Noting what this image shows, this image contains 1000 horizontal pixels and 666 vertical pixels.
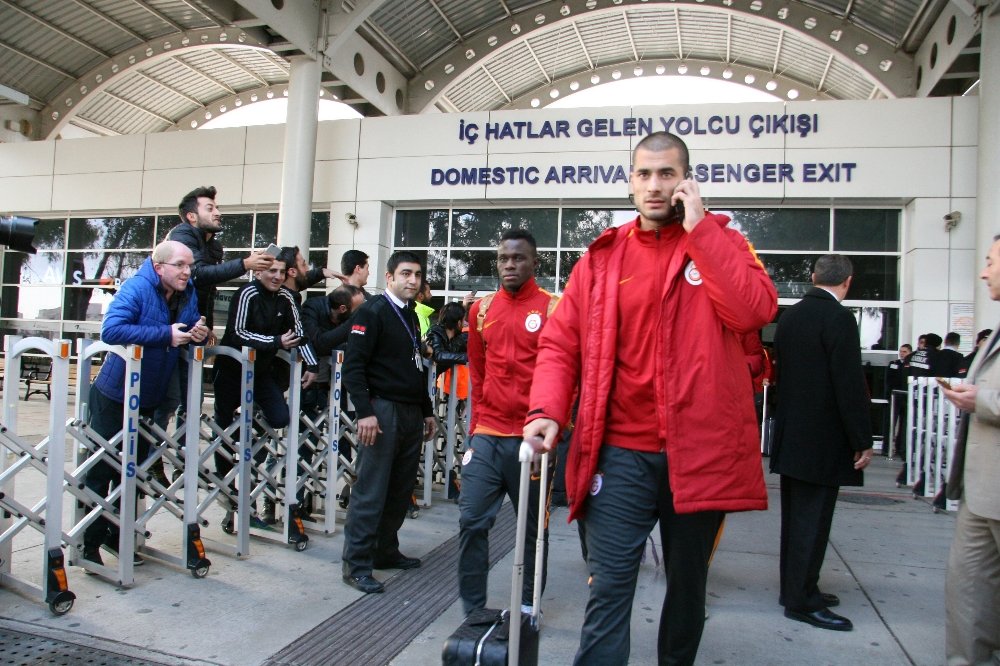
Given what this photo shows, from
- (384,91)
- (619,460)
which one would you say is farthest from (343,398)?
(384,91)

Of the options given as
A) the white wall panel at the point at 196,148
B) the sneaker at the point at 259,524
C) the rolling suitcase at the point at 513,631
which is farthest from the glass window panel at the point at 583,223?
the rolling suitcase at the point at 513,631

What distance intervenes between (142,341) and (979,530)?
14.2ft

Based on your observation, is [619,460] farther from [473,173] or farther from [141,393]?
[473,173]

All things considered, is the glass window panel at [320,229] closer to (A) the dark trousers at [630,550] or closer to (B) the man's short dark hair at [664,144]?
(B) the man's short dark hair at [664,144]

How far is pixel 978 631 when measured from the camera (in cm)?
321

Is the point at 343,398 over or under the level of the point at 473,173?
under

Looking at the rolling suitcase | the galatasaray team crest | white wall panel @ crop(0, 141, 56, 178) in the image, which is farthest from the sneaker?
white wall panel @ crop(0, 141, 56, 178)

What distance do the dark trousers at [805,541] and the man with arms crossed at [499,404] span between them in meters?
1.50

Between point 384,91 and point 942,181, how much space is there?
42.9 feet

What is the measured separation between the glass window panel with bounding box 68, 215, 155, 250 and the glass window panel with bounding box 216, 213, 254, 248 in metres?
2.20

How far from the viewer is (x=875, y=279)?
13.8 metres

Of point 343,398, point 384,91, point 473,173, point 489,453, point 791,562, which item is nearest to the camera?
point 489,453

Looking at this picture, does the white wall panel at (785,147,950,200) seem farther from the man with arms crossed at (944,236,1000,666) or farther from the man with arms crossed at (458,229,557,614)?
the man with arms crossed at (944,236,1000,666)

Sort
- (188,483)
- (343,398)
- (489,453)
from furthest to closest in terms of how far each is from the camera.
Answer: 1. (343,398)
2. (188,483)
3. (489,453)
